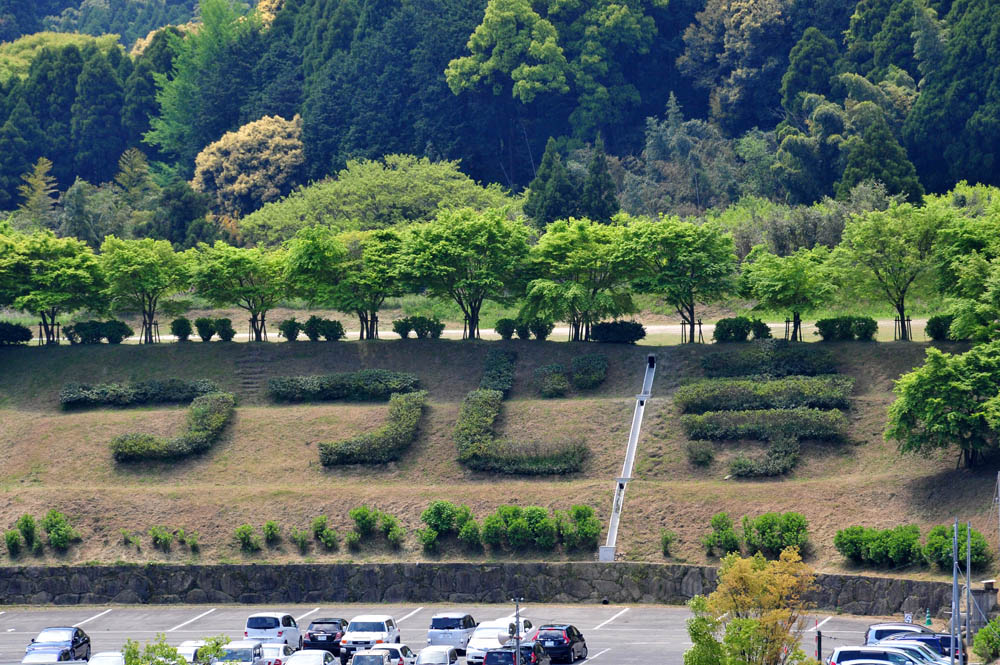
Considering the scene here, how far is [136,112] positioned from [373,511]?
82.4 m

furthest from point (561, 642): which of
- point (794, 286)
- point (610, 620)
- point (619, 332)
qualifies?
point (794, 286)

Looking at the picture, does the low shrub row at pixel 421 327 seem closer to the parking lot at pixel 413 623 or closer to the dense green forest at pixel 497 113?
the parking lot at pixel 413 623

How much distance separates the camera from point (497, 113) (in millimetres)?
119562

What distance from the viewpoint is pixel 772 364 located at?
66.7 meters

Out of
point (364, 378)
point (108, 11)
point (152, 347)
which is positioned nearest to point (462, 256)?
point (364, 378)

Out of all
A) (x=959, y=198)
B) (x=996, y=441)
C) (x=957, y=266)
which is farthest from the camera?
(x=959, y=198)

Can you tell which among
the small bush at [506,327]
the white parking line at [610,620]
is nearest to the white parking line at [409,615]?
the white parking line at [610,620]

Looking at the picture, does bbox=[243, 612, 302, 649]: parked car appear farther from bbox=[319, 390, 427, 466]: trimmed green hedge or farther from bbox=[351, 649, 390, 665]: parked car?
bbox=[319, 390, 427, 466]: trimmed green hedge

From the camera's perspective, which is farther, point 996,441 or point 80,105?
point 80,105

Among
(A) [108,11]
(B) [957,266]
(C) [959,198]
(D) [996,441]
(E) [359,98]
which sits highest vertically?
(A) [108,11]

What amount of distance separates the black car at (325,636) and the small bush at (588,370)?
22104mm

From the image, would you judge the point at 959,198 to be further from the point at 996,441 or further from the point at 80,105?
the point at 80,105

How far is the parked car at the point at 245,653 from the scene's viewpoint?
43.5 metres

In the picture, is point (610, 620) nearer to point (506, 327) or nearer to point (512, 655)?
point (512, 655)
